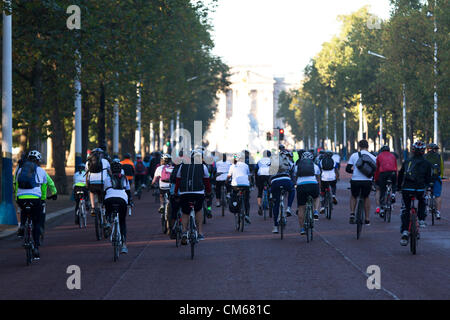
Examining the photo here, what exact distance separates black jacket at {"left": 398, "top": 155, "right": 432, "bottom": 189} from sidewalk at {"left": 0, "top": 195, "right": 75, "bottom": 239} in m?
8.38

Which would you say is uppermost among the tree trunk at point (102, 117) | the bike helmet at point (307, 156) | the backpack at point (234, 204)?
the tree trunk at point (102, 117)

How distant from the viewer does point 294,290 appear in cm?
1036

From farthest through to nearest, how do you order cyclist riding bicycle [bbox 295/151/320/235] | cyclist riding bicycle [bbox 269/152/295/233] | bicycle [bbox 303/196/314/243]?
cyclist riding bicycle [bbox 269/152/295/233] < cyclist riding bicycle [bbox 295/151/320/235] < bicycle [bbox 303/196/314/243]

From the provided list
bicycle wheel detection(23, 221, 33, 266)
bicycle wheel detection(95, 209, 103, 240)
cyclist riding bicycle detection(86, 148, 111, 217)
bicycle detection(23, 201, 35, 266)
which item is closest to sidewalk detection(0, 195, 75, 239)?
bicycle wheel detection(95, 209, 103, 240)

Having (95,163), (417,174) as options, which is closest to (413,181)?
(417,174)

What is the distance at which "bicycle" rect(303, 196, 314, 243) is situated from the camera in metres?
16.4

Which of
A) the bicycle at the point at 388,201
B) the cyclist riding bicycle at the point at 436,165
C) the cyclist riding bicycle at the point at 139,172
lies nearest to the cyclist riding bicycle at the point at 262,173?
the bicycle at the point at 388,201

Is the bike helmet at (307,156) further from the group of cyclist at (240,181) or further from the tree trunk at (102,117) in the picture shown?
the tree trunk at (102,117)

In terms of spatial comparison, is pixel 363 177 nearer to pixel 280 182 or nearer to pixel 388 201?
pixel 280 182

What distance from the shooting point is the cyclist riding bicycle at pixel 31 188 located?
14094 mm

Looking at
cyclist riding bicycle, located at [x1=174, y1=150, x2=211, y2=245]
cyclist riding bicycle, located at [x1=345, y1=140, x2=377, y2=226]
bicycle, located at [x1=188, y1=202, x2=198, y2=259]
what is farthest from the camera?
cyclist riding bicycle, located at [x1=345, y1=140, x2=377, y2=226]

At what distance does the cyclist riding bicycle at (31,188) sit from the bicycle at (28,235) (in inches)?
2.1

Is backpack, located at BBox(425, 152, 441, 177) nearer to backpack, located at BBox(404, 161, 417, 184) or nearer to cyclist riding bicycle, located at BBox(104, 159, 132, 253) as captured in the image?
backpack, located at BBox(404, 161, 417, 184)
